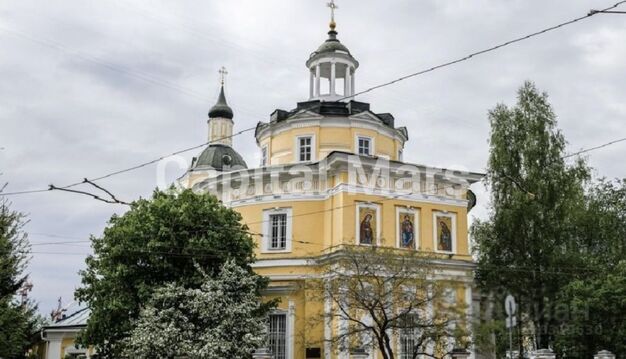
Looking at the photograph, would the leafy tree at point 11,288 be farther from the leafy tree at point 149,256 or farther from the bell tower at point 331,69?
the bell tower at point 331,69

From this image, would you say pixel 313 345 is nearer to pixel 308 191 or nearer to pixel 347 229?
pixel 347 229

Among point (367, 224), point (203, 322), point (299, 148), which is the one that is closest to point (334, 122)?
point (299, 148)

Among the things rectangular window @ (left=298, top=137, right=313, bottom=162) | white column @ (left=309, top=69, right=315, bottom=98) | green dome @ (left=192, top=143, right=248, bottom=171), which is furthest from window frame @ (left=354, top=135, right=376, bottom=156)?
green dome @ (left=192, top=143, right=248, bottom=171)

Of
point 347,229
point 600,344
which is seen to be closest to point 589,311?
point 600,344

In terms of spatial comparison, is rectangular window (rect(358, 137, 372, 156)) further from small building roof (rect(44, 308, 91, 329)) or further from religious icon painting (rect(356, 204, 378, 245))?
small building roof (rect(44, 308, 91, 329))

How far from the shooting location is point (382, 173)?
3142cm

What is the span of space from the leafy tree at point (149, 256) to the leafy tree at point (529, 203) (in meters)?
11.9

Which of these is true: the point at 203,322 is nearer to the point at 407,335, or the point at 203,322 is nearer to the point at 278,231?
the point at 278,231

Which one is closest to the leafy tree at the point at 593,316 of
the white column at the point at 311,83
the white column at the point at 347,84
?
the white column at the point at 347,84

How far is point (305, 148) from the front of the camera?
34.3 meters

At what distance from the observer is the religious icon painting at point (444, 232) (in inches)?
1256

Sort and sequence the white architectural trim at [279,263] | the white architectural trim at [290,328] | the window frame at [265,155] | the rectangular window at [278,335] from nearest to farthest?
the white architectural trim at [290,328] → the rectangular window at [278,335] → the white architectural trim at [279,263] → the window frame at [265,155]

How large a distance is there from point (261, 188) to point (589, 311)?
14708 mm

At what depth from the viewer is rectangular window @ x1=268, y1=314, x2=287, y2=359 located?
99.9 feet
